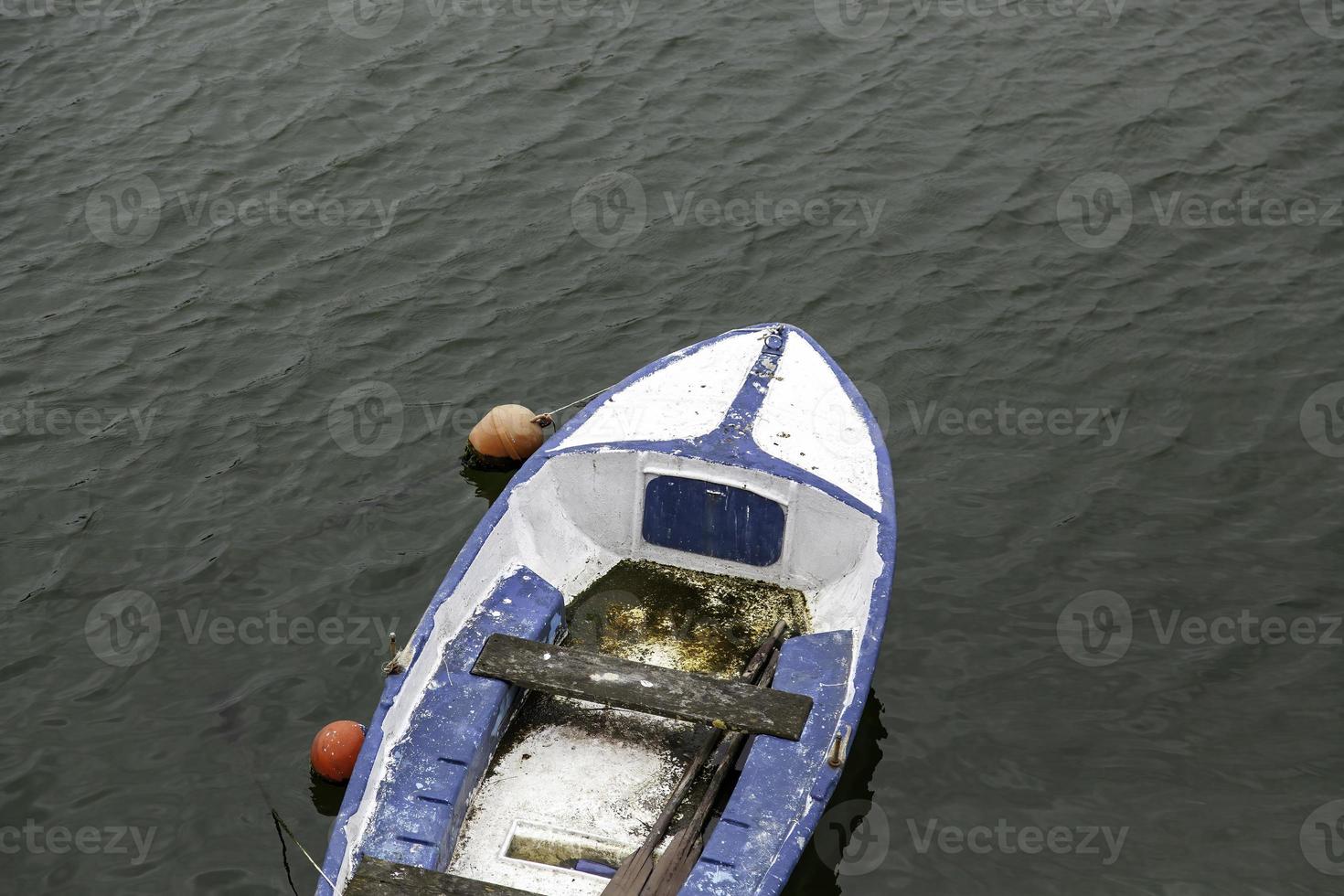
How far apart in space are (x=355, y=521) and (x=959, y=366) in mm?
5801

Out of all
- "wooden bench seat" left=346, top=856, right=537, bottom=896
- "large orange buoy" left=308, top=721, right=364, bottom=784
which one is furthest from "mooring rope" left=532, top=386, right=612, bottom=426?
"wooden bench seat" left=346, top=856, right=537, bottom=896

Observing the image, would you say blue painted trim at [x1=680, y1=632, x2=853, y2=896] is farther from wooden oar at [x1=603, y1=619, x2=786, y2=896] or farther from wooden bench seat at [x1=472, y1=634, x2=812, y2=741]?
wooden oar at [x1=603, y1=619, x2=786, y2=896]

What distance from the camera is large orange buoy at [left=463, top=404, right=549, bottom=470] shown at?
12031mm

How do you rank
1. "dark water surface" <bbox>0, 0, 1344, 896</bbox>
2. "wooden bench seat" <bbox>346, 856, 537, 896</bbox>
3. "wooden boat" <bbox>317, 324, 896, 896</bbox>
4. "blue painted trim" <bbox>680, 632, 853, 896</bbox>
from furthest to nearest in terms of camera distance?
"dark water surface" <bbox>0, 0, 1344, 896</bbox> → "wooden boat" <bbox>317, 324, 896, 896</bbox> → "blue painted trim" <bbox>680, 632, 853, 896</bbox> → "wooden bench seat" <bbox>346, 856, 537, 896</bbox>

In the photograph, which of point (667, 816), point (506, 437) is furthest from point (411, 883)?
point (506, 437)

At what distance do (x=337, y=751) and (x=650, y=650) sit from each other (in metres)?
2.30

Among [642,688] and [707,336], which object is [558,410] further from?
[642,688]

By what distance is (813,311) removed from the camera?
1366 centimetres

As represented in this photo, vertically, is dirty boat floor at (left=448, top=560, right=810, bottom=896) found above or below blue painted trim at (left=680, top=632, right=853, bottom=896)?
below

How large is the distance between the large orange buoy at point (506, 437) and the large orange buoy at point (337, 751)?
10.9 feet

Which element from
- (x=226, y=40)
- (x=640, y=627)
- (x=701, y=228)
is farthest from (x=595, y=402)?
(x=226, y=40)

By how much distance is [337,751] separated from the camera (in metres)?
9.32

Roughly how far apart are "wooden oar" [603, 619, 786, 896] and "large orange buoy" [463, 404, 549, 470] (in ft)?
11.0

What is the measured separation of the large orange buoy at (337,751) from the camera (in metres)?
9.32
